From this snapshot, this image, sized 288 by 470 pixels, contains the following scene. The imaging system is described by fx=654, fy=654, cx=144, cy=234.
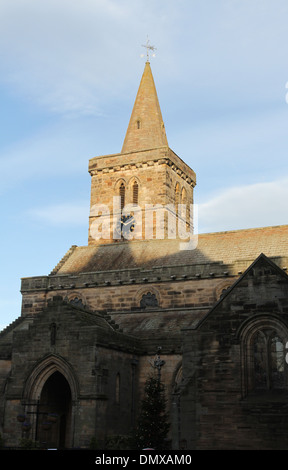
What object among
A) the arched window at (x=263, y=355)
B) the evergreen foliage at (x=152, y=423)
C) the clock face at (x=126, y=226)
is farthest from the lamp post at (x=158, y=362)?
the clock face at (x=126, y=226)

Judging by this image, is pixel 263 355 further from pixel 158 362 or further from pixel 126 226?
pixel 126 226

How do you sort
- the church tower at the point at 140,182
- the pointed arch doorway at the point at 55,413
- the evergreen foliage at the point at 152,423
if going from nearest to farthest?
the evergreen foliage at the point at 152,423
the pointed arch doorway at the point at 55,413
the church tower at the point at 140,182

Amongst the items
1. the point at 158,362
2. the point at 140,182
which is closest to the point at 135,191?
the point at 140,182

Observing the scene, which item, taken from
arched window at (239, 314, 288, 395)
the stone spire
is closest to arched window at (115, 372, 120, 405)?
arched window at (239, 314, 288, 395)

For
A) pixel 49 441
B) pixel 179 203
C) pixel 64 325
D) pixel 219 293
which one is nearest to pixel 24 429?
pixel 49 441

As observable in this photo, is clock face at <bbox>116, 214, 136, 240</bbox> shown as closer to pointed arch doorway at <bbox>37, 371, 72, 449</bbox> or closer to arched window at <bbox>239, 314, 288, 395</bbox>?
pointed arch doorway at <bbox>37, 371, 72, 449</bbox>

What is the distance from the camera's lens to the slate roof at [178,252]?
1683 inches

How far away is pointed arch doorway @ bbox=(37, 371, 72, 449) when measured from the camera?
1305 inches

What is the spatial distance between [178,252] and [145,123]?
21.8 meters

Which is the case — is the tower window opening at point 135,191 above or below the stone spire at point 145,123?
below

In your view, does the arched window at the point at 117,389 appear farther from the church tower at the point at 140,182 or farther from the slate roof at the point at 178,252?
the church tower at the point at 140,182

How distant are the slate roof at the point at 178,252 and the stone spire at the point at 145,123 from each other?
15.4 metres

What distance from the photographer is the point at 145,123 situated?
208 ft
